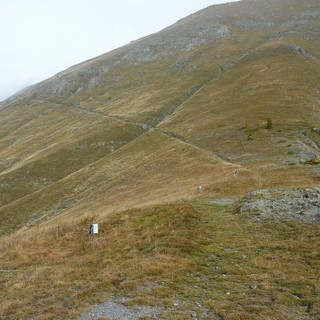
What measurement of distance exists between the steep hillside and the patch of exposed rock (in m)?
5.41

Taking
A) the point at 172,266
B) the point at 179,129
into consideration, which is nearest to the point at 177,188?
the point at 172,266

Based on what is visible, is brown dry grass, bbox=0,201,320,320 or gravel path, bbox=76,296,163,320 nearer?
gravel path, bbox=76,296,163,320

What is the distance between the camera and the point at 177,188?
4138 cm

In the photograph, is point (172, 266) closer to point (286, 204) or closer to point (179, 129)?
point (286, 204)

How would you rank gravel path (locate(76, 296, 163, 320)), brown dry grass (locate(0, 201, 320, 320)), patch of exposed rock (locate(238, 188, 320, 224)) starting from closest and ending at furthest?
gravel path (locate(76, 296, 163, 320)) < brown dry grass (locate(0, 201, 320, 320)) < patch of exposed rock (locate(238, 188, 320, 224))

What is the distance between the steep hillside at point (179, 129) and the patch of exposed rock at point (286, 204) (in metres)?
5.41

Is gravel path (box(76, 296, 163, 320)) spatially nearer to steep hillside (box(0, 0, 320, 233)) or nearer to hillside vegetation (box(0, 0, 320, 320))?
hillside vegetation (box(0, 0, 320, 320))

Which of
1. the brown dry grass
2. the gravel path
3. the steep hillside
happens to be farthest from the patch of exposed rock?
the gravel path

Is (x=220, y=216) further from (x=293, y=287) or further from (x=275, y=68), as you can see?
(x=275, y=68)

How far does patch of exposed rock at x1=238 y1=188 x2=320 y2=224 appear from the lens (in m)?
22.0

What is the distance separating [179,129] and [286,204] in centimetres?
6630

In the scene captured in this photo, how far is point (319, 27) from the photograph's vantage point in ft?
543

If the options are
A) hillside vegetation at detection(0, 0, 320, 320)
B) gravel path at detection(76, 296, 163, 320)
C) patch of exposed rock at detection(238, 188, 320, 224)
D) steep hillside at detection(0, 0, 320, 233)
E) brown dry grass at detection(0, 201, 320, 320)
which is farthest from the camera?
steep hillside at detection(0, 0, 320, 233)

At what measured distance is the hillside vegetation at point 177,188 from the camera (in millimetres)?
13789
